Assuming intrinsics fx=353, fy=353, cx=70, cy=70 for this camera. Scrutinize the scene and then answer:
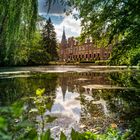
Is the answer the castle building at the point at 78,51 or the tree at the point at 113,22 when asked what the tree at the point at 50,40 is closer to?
the castle building at the point at 78,51

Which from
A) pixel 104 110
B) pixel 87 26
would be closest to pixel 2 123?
pixel 104 110

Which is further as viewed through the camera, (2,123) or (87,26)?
(87,26)

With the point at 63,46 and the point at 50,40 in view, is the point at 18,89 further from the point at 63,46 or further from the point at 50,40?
the point at 63,46

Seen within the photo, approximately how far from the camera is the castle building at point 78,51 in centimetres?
10662

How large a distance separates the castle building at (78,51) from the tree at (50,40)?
16.8m

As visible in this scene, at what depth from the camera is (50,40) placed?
85875mm

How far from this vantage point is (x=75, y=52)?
400ft

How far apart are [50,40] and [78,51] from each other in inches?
1348

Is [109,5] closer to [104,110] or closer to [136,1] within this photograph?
[136,1]

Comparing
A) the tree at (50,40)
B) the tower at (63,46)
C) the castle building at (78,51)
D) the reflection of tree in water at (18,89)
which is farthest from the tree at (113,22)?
the tower at (63,46)

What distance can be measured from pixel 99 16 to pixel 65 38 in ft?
401

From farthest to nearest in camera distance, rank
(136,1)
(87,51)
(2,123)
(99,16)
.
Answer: (87,51)
(99,16)
(136,1)
(2,123)

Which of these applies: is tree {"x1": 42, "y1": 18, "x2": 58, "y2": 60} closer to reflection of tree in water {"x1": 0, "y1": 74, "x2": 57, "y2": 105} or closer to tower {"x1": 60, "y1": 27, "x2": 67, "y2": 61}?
tower {"x1": 60, "y1": 27, "x2": 67, "y2": 61}

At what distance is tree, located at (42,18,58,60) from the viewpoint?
84.6m
